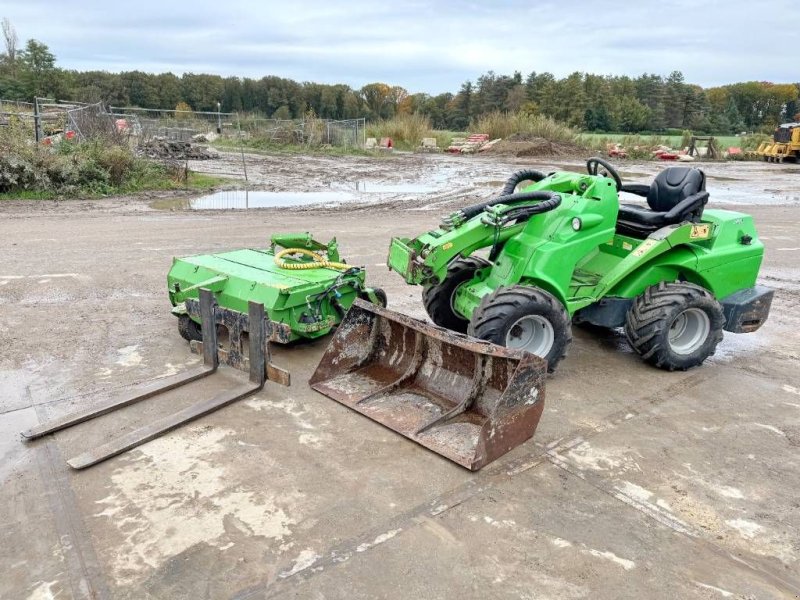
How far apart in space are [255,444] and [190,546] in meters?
0.98

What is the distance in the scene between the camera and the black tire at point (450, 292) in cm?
554

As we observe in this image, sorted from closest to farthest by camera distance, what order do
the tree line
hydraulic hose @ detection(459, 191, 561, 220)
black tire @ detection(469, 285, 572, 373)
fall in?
black tire @ detection(469, 285, 572, 373), hydraulic hose @ detection(459, 191, 561, 220), the tree line

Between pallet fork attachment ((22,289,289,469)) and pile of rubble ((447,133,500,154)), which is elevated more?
pile of rubble ((447,133,500,154))

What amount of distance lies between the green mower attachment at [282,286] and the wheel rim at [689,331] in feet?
8.15

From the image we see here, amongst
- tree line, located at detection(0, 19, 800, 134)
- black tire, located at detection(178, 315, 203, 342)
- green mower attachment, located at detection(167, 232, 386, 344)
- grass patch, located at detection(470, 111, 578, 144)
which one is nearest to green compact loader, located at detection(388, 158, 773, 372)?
green mower attachment, located at detection(167, 232, 386, 344)

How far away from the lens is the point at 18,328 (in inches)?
235

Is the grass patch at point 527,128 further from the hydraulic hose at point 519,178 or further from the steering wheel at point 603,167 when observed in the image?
the hydraulic hose at point 519,178

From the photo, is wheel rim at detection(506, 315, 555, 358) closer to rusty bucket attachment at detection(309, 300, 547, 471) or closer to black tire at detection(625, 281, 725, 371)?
rusty bucket attachment at detection(309, 300, 547, 471)

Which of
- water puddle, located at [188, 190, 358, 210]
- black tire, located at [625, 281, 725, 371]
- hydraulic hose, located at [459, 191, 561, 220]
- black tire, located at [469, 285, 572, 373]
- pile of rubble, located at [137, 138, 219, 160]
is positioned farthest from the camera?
pile of rubble, located at [137, 138, 219, 160]

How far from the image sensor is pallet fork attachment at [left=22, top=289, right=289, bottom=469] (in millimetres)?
4023

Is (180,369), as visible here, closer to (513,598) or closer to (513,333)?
(513,333)

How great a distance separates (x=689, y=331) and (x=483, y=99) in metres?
63.2

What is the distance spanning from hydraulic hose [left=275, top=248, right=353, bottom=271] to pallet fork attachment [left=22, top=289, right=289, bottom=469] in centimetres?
89

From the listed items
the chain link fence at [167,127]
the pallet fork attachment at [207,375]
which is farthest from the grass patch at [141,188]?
the pallet fork attachment at [207,375]
